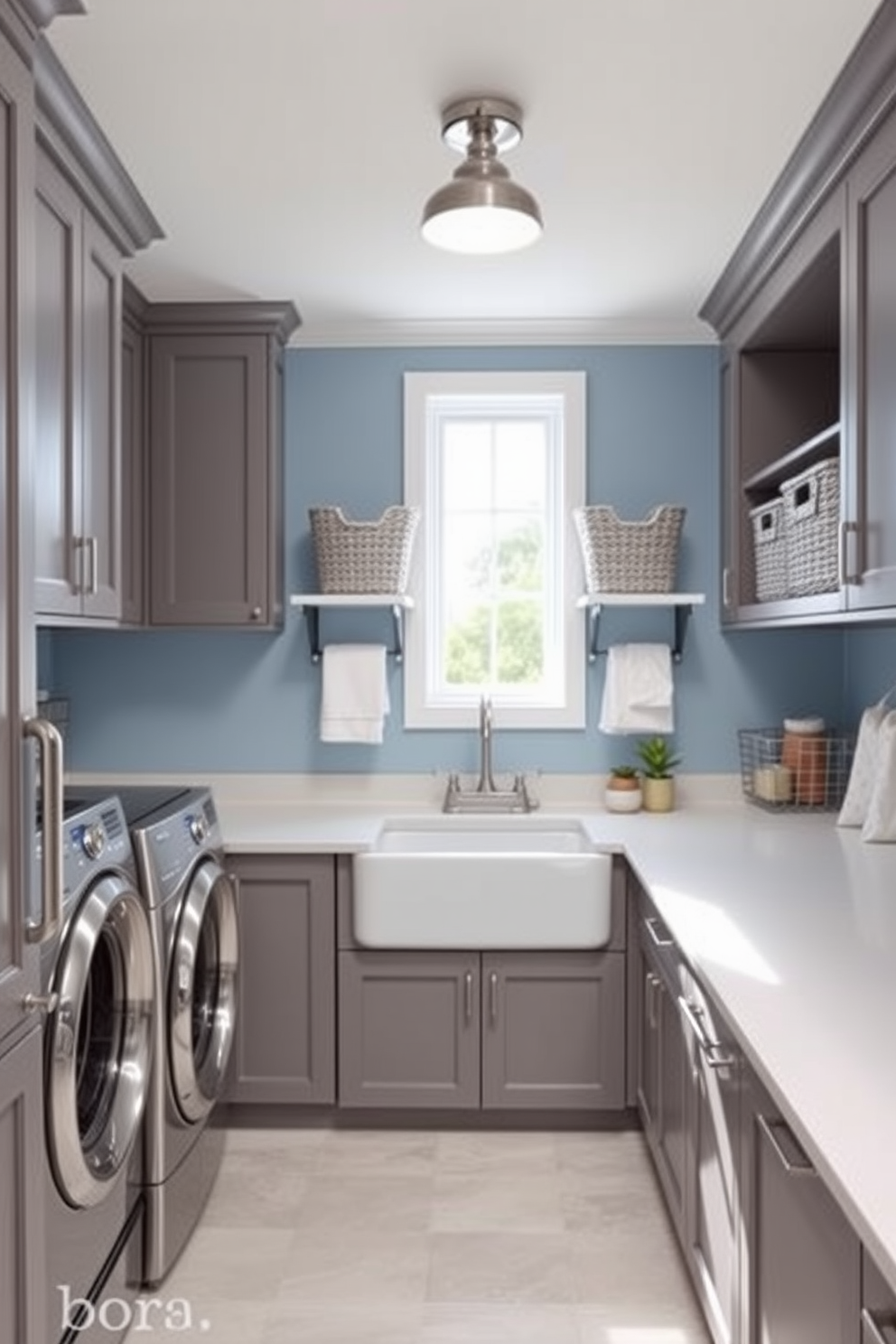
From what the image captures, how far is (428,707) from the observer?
3.25 metres

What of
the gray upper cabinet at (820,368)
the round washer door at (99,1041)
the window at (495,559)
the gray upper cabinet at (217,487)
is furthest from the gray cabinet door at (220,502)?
the gray upper cabinet at (820,368)

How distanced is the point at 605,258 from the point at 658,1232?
235 centimetres

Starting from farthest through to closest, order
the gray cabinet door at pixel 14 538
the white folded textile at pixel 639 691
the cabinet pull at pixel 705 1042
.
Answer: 1. the white folded textile at pixel 639 691
2. the cabinet pull at pixel 705 1042
3. the gray cabinet door at pixel 14 538

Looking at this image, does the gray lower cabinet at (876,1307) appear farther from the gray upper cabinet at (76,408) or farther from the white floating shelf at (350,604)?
the white floating shelf at (350,604)

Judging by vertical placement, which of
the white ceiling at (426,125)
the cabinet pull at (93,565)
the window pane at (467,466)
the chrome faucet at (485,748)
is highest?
the white ceiling at (426,125)

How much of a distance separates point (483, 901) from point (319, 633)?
3.46 feet

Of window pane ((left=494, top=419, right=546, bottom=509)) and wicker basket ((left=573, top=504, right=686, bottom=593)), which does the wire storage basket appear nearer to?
wicker basket ((left=573, top=504, right=686, bottom=593))

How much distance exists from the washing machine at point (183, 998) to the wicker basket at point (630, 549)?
1.32 meters

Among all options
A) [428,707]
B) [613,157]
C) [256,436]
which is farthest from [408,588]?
[613,157]

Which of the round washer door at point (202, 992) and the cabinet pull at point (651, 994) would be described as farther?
the cabinet pull at point (651, 994)

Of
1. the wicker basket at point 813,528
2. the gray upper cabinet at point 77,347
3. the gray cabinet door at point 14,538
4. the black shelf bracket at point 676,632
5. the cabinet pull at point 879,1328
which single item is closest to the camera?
the cabinet pull at point 879,1328

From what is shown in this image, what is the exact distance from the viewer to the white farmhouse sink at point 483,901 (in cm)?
268

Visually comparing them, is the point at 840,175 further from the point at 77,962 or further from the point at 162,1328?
the point at 162,1328

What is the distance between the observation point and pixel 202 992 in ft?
8.37
